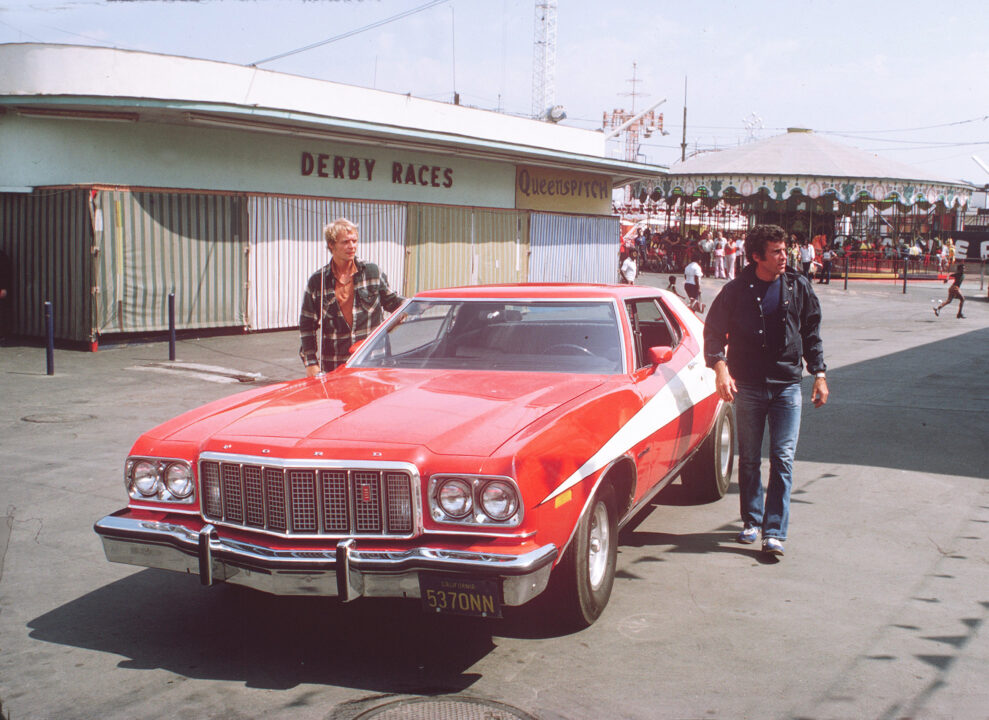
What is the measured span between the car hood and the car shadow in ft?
2.73

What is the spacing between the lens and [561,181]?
27.5 metres

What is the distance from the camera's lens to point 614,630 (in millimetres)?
4477

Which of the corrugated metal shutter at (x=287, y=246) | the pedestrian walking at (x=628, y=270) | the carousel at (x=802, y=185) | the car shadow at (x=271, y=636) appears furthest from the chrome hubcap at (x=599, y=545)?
the carousel at (x=802, y=185)

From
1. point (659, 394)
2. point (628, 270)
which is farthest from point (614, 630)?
point (628, 270)

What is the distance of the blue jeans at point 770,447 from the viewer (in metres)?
5.57

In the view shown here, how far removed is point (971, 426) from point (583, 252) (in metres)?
19.3

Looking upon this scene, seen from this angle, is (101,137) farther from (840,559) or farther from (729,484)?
(840,559)

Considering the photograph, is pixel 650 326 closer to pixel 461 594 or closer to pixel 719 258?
pixel 461 594

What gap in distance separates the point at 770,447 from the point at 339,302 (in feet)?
9.73

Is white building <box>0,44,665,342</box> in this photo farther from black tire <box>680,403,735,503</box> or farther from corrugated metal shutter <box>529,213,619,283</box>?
black tire <box>680,403,735,503</box>

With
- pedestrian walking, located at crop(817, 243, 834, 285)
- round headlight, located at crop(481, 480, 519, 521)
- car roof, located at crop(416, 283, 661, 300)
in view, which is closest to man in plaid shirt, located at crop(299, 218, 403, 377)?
car roof, located at crop(416, 283, 661, 300)

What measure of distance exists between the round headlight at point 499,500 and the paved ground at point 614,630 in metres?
0.70

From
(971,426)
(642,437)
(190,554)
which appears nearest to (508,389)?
(642,437)

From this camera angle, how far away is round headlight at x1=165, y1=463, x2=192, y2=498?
421cm
